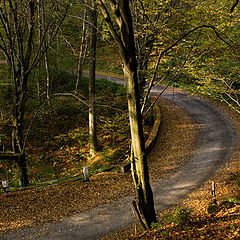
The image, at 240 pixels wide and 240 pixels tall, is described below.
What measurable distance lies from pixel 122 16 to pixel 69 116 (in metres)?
13.7

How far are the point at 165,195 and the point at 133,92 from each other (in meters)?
5.82

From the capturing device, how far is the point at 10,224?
763cm

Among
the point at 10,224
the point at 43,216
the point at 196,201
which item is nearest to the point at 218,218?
the point at 196,201

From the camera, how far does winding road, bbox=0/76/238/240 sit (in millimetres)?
7328

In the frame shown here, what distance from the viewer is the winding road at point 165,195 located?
A: 24.0 ft

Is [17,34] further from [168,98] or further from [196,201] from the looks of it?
[168,98]

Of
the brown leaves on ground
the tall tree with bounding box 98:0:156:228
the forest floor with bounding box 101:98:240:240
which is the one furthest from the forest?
the brown leaves on ground

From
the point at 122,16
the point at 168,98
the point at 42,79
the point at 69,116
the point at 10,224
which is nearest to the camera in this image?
the point at 122,16

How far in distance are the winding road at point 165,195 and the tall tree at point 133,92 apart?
2.83 metres

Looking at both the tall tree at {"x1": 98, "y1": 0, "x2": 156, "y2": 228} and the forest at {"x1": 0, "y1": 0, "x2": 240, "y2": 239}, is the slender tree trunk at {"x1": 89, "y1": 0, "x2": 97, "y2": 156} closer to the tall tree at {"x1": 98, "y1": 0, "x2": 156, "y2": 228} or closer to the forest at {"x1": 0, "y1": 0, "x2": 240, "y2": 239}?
the forest at {"x1": 0, "y1": 0, "x2": 240, "y2": 239}

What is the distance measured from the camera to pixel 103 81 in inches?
875

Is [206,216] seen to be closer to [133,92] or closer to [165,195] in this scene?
[165,195]

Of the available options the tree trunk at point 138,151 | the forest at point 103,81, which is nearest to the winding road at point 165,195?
the forest at point 103,81

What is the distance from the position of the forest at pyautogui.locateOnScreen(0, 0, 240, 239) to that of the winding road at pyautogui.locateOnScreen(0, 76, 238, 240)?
2.45 ft
